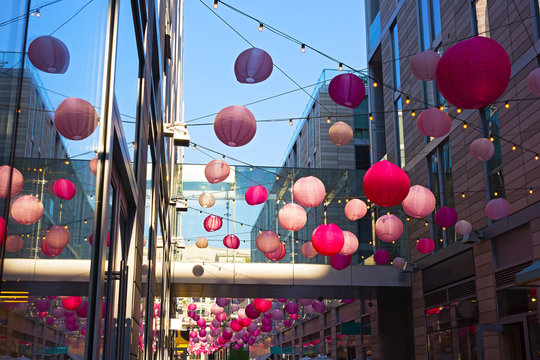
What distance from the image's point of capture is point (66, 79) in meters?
2.36

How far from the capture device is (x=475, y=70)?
544cm

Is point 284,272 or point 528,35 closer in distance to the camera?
point 528,35

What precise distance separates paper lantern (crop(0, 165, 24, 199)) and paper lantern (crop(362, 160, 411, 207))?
6.24m

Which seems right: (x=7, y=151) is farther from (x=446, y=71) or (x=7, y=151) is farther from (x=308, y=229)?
(x=308, y=229)

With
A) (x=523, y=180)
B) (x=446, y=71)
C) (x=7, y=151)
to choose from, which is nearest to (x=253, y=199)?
(x=523, y=180)

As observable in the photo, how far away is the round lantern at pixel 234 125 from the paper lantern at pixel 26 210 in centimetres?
640

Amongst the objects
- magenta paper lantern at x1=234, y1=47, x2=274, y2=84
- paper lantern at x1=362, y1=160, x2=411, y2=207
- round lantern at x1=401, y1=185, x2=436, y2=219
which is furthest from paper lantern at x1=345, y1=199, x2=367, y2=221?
magenta paper lantern at x1=234, y1=47, x2=274, y2=84

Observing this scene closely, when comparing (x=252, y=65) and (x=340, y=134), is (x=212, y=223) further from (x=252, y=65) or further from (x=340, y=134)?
(x=252, y=65)

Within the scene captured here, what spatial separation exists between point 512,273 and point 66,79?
43.1ft

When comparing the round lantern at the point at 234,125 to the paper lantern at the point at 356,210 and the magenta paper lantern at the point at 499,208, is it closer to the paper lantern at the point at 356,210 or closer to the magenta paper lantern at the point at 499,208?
the paper lantern at the point at 356,210

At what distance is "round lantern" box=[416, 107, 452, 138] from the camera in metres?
9.93

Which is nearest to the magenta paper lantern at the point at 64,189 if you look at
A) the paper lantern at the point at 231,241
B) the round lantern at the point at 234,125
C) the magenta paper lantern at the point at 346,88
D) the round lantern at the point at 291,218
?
the round lantern at the point at 234,125

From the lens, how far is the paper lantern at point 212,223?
18688mm

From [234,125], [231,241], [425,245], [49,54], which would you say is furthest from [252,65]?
[231,241]
